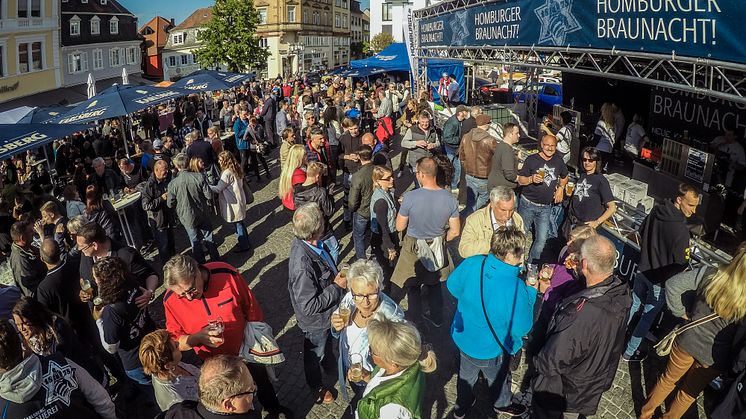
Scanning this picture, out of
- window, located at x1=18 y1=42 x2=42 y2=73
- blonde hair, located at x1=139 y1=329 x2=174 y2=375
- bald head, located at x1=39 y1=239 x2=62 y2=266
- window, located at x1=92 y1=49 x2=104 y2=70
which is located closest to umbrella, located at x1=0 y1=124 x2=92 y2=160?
bald head, located at x1=39 y1=239 x2=62 y2=266

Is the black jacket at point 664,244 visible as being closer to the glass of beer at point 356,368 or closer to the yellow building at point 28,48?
the glass of beer at point 356,368

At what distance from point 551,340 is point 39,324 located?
3492mm

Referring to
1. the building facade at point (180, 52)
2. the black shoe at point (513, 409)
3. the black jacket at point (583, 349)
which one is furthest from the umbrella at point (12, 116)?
the building facade at point (180, 52)

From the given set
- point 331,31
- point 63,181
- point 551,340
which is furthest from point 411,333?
point 331,31

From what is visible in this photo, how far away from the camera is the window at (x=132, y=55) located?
1625 inches

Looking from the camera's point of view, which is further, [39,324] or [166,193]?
[166,193]

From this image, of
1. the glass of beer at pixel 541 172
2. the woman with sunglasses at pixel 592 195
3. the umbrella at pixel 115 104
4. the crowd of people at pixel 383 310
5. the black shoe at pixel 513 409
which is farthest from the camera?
the umbrella at pixel 115 104

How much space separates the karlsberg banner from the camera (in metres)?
5.28

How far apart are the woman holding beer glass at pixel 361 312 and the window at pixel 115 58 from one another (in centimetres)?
4305

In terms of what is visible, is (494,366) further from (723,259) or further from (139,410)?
(139,410)

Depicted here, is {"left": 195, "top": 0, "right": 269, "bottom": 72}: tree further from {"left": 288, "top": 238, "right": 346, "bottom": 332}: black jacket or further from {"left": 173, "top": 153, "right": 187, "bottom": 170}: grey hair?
{"left": 288, "top": 238, "right": 346, "bottom": 332}: black jacket

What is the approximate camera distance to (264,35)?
5700cm

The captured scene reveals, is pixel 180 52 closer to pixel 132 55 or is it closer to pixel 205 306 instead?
pixel 132 55

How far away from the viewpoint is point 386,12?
A: 56.2 metres
